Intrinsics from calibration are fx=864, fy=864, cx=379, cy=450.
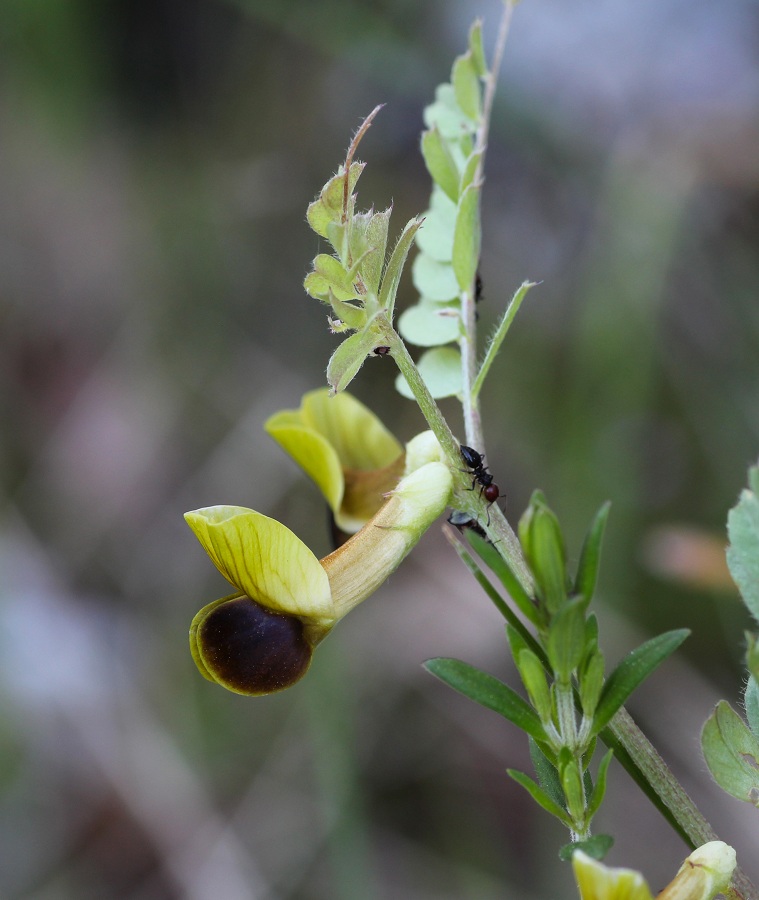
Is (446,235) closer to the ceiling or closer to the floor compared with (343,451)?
closer to the ceiling

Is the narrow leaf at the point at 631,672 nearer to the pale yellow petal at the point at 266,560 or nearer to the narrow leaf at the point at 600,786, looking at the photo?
the narrow leaf at the point at 600,786

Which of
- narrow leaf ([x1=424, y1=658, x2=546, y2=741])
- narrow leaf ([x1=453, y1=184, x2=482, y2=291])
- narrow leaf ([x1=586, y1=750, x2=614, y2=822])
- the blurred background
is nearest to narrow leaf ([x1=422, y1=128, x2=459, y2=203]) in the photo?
narrow leaf ([x1=453, y1=184, x2=482, y2=291])

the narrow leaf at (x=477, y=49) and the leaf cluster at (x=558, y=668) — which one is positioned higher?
the narrow leaf at (x=477, y=49)

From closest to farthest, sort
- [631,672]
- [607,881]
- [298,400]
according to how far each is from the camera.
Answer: [607,881]
[631,672]
[298,400]

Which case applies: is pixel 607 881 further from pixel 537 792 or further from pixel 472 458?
pixel 472 458

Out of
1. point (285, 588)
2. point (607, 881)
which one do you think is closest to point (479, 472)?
point (285, 588)

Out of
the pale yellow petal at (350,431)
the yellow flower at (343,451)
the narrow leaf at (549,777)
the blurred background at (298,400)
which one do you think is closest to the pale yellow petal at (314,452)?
the yellow flower at (343,451)
